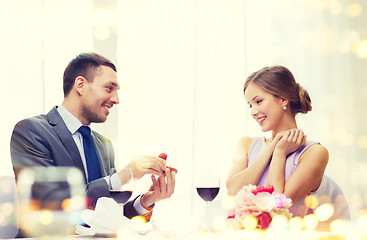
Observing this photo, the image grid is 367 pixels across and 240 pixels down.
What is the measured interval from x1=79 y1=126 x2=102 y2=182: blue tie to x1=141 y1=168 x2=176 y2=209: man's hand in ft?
1.07

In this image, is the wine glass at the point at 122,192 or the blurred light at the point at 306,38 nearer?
the wine glass at the point at 122,192

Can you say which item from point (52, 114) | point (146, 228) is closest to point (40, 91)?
point (52, 114)

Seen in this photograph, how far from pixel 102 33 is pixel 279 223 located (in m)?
1.58

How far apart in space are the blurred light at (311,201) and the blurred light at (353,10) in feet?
5.22

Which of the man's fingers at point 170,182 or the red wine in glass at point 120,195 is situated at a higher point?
the red wine in glass at point 120,195

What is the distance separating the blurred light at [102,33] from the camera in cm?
224

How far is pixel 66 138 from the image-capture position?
161 centimetres

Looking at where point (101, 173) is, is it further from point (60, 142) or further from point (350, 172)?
point (350, 172)

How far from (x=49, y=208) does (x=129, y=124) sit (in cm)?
89

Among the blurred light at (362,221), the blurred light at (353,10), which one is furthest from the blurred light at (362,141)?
the blurred light at (353,10)

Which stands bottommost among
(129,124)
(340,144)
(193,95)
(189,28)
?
(340,144)

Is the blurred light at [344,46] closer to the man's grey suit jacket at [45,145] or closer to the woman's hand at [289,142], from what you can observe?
the woman's hand at [289,142]

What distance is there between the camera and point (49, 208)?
1404 mm

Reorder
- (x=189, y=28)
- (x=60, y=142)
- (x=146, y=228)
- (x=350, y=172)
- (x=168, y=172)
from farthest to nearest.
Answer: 1. (x=350, y=172)
2. (x=189, y=28)
3. (x=60, y=142)
4. (x=168, y=172)
5. (x=146, y=228)
